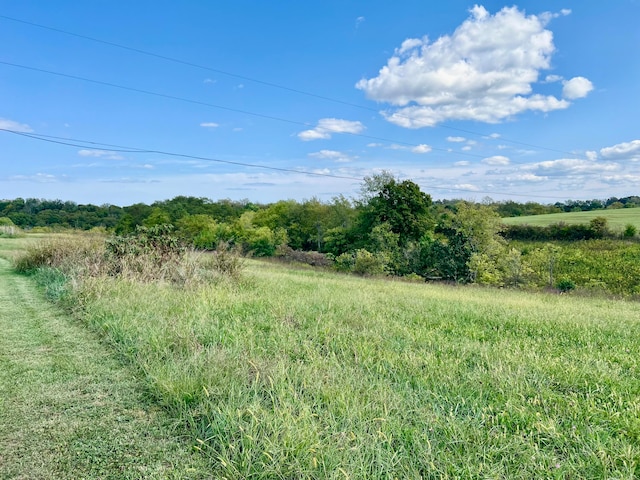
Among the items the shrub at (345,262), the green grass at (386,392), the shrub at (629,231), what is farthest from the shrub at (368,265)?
the shrub at (629,231)

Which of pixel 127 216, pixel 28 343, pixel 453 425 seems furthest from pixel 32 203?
pixel 453 425

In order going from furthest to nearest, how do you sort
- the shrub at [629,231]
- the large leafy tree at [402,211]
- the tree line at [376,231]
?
the shrub at [629,231], the large leafy tree at [402,211], the tree line at [376,231]

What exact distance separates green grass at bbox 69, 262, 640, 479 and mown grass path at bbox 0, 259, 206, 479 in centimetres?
23

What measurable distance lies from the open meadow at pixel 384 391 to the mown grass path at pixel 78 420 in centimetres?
21

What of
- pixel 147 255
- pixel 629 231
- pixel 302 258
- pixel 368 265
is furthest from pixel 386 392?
pixel 629 231

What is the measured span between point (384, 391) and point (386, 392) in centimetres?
3

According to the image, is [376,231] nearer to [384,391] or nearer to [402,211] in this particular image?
[402,211]

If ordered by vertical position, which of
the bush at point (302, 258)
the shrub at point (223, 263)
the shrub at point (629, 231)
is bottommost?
the bush at point (302, 258)

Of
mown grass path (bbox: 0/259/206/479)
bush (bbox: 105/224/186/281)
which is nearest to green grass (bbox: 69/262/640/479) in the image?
mown grass path (bbox: 0/259/206/479)

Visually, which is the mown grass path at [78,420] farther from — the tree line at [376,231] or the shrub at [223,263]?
the tree line at [376,231]

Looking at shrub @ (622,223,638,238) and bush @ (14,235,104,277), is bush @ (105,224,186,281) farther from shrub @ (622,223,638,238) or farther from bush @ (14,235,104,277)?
shrub @ (622,223,638,238)

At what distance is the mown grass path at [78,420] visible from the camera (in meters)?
2.63

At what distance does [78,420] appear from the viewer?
321 cm

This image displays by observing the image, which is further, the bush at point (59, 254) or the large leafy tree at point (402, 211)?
the large leafy tree at point (402, 211)
